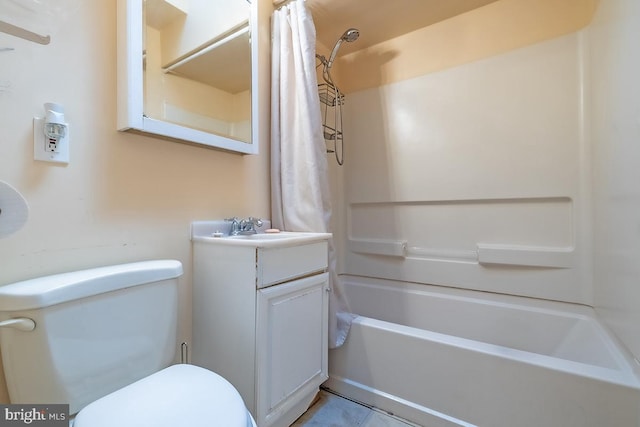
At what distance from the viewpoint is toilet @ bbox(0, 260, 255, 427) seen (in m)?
0.63

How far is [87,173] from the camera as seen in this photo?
0.91 m

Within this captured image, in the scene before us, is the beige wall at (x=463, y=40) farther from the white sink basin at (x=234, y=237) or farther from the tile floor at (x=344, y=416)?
the tile floor at (x=344, y=416)

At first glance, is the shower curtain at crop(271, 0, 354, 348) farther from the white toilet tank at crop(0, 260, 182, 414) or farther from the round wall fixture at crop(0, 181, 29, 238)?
the round wall fixture at crop(0, 181, 29, 238)

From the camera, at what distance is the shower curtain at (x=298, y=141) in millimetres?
1450

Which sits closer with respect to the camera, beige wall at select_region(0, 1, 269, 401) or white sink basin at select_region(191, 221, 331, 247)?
beige wall at select_region(0, 1, 269, 401)

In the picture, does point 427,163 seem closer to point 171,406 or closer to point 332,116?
point 332,116

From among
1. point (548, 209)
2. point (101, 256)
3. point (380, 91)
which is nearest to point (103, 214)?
point (101, 256)

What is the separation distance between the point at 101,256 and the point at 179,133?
0.53 metres

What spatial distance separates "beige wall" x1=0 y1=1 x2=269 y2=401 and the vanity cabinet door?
42 cm

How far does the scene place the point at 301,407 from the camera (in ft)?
4.18

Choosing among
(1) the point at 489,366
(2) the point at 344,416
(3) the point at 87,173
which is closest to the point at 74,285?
(3) the point at 87,173

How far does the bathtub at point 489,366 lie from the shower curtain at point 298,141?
0.90 ft

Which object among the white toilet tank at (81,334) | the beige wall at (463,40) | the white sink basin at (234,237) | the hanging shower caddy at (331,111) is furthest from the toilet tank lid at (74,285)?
the beige wall at (463,40)

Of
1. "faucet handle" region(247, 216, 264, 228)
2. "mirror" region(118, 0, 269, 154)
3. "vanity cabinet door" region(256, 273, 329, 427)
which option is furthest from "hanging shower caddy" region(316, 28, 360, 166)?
"vanity cabinet door" region(256, 273, 329, 427)
